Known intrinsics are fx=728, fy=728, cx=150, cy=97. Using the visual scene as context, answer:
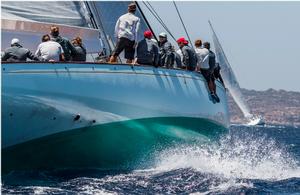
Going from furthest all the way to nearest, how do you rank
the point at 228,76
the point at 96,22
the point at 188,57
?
the point at 228,76
the point at 188,57
the point at 96,22

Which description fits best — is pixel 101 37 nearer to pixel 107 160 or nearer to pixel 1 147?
pixel 107 160

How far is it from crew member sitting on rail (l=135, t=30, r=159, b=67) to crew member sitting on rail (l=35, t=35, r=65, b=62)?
5.97 feet

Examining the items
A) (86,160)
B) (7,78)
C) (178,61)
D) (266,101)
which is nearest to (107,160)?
(86,160)

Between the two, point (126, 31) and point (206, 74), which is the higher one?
point (126, 31)

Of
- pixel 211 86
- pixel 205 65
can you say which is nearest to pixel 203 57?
pixel 205 65

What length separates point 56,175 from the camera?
38.1ft

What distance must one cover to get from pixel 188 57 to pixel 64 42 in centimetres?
346

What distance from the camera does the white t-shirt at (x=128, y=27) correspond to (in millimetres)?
13234

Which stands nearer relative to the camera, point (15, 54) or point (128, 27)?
point (15, 54)

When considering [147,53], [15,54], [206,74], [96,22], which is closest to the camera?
[15,54]

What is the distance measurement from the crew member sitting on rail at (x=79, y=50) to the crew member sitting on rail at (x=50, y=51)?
0.75 m

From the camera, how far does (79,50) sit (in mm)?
13156

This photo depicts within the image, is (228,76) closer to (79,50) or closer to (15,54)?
(79,50)

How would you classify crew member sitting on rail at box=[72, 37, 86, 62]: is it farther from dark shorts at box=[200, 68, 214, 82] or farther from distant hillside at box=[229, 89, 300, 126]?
distant hillside at box=[229, 89, 300, 126]
